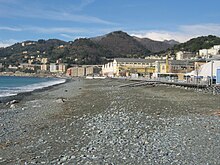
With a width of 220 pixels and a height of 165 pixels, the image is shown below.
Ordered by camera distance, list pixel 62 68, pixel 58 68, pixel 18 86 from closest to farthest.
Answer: pixel 18 86
pixel 62 68
pixel 58 68

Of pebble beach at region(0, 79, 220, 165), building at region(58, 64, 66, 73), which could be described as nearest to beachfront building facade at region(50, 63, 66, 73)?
building at region(58, 64, 66, 73)

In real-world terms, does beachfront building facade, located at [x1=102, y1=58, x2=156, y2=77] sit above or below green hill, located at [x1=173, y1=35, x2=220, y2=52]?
below

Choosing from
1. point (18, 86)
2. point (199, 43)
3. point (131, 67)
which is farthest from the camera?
point (199, 43)

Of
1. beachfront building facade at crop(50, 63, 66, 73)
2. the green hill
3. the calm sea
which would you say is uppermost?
the green hill

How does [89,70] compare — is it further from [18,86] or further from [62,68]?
[18,86]

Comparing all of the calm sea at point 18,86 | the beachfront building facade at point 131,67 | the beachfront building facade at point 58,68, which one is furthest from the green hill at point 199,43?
the calm sea at point 18,86

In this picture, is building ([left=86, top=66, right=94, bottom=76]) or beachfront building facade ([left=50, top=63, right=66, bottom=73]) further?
beachfront building facade ([left=50, top=63, right=66, bottom=73])

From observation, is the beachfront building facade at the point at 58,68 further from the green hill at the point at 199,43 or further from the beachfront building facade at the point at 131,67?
the beachfront building facade at the point at 131,67

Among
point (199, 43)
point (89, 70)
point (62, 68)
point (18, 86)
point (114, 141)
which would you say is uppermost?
point (199, 43)

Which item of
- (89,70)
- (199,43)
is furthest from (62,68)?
(199,43)

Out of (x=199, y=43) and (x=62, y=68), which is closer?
(x=199, y=43)

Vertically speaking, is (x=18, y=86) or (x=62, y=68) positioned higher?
(x=62, y=68)

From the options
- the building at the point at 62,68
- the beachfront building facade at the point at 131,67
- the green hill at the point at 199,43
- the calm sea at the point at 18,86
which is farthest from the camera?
the building at the point at 62,68

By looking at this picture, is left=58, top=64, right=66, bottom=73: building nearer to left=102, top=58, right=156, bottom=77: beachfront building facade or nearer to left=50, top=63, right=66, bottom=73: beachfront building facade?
left=50, top=63, right=66, bottom=73: beachfront building facade
